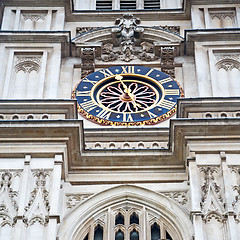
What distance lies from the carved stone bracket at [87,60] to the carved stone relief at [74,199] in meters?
5.67

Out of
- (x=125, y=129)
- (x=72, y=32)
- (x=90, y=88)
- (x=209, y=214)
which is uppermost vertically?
(x=72, y=32)

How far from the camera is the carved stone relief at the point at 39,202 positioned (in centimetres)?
2069

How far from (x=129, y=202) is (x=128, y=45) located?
710 centimetres

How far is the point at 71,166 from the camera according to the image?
23.3m

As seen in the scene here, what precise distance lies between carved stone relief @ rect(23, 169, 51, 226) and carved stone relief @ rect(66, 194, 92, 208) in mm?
936

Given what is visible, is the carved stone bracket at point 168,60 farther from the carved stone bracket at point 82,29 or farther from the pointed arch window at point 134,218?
the pointed arch window at point 134,218

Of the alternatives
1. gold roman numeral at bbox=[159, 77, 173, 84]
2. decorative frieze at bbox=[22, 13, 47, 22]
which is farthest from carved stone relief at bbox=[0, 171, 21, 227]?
decorative frieze at bbox=[22, 13, 47, 22]

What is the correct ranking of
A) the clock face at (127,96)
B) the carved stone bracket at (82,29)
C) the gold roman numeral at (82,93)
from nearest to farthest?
the clock face at (127,96)
the gold roman numeral at (82,93)
the carved stone bracket at (82,29)

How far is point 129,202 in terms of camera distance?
22531mm

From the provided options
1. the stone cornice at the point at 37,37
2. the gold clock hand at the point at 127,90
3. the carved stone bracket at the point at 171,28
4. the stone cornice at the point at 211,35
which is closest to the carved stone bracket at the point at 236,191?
the gold clock hand at the point at 127,90

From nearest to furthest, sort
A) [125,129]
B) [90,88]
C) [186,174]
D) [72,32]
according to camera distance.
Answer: [186,174], [125,129], [90,88], [72,32]

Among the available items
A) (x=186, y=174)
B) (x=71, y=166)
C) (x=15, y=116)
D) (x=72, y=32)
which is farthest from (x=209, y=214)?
(x=72, y=32)

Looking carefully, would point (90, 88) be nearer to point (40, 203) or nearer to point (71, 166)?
point (71, 166)

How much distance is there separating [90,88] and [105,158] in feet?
12.6
